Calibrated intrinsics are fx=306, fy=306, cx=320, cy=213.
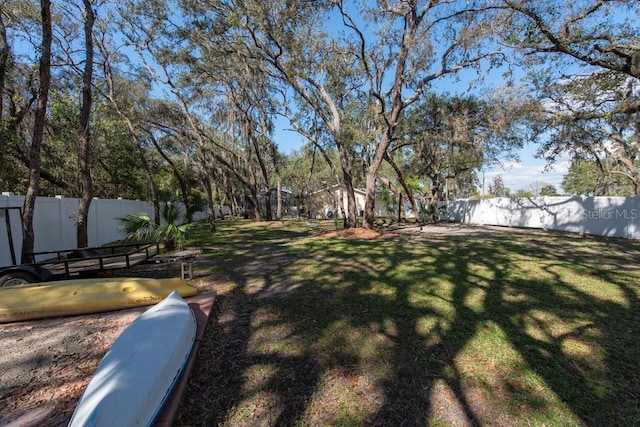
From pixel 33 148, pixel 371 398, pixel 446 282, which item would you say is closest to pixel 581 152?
pixel 446 282

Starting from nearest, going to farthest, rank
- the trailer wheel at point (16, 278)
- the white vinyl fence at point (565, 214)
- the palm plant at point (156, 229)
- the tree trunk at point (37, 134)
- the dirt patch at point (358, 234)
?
the trailer wheel at point (16, 278)
the tree trunk at point (37, 134)
the palm plant at point (156, 229)
the white vinyl fence at point (565, 214)
the dirt patch at point (358, 234)

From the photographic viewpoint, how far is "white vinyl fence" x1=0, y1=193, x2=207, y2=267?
256 inches

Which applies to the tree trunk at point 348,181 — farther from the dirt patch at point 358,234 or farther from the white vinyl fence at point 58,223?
the white vinyl fence at point 58,223

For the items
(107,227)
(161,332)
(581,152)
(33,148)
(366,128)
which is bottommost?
(161,332)

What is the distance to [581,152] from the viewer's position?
1688 centimetres

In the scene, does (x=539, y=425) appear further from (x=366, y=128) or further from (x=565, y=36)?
(x=366, y=128)

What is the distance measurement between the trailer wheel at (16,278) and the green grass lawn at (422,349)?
7.71 ft

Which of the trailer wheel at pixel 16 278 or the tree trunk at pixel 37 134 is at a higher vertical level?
the tree trunk at pixel 37 134

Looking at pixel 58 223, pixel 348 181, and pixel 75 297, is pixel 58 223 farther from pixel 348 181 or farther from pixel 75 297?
pixel 348 181

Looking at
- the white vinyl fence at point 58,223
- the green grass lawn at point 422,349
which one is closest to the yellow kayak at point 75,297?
the green grass lawn at point 422,349

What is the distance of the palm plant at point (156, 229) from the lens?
307 inches

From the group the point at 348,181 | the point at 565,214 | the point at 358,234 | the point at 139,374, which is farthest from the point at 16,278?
the point at 565,214

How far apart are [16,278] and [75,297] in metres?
1.44

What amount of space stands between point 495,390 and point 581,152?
65.6 feet
